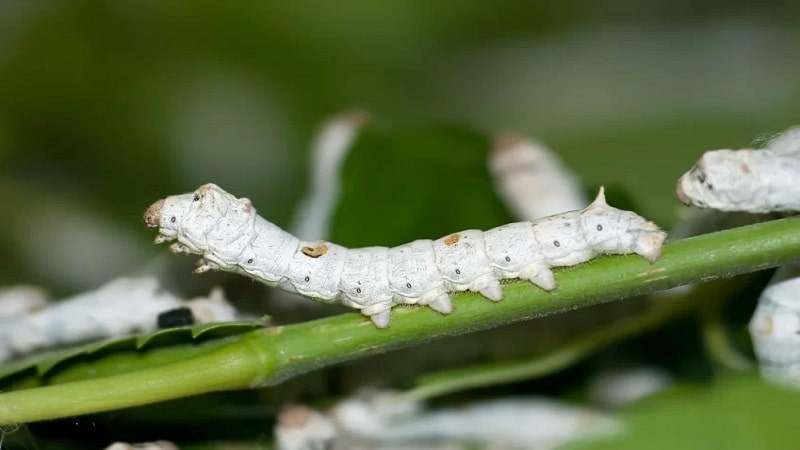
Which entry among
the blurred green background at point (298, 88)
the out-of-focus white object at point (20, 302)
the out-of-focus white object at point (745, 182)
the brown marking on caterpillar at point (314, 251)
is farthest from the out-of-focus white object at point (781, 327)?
the out-of-focus white object at point (20, 302)

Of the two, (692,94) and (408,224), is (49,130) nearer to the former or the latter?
(408,224)

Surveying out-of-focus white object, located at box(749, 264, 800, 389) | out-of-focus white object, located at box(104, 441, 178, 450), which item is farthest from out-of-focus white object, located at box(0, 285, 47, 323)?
out-of-focus white object, located at box(749, 264, 800, 389)

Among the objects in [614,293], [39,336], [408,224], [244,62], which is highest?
[244,62]

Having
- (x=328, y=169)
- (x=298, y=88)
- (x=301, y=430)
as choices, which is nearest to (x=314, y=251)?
(x=301, y=430)


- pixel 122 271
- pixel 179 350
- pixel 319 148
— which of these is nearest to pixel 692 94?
pixel 319 148

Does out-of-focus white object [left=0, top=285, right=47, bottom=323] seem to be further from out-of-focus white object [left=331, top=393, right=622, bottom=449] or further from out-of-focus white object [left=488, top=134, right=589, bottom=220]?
out-of-focus white object [left=488, top=134, right=589, bottom=220]

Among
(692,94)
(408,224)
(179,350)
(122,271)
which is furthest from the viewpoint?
(692,94)
